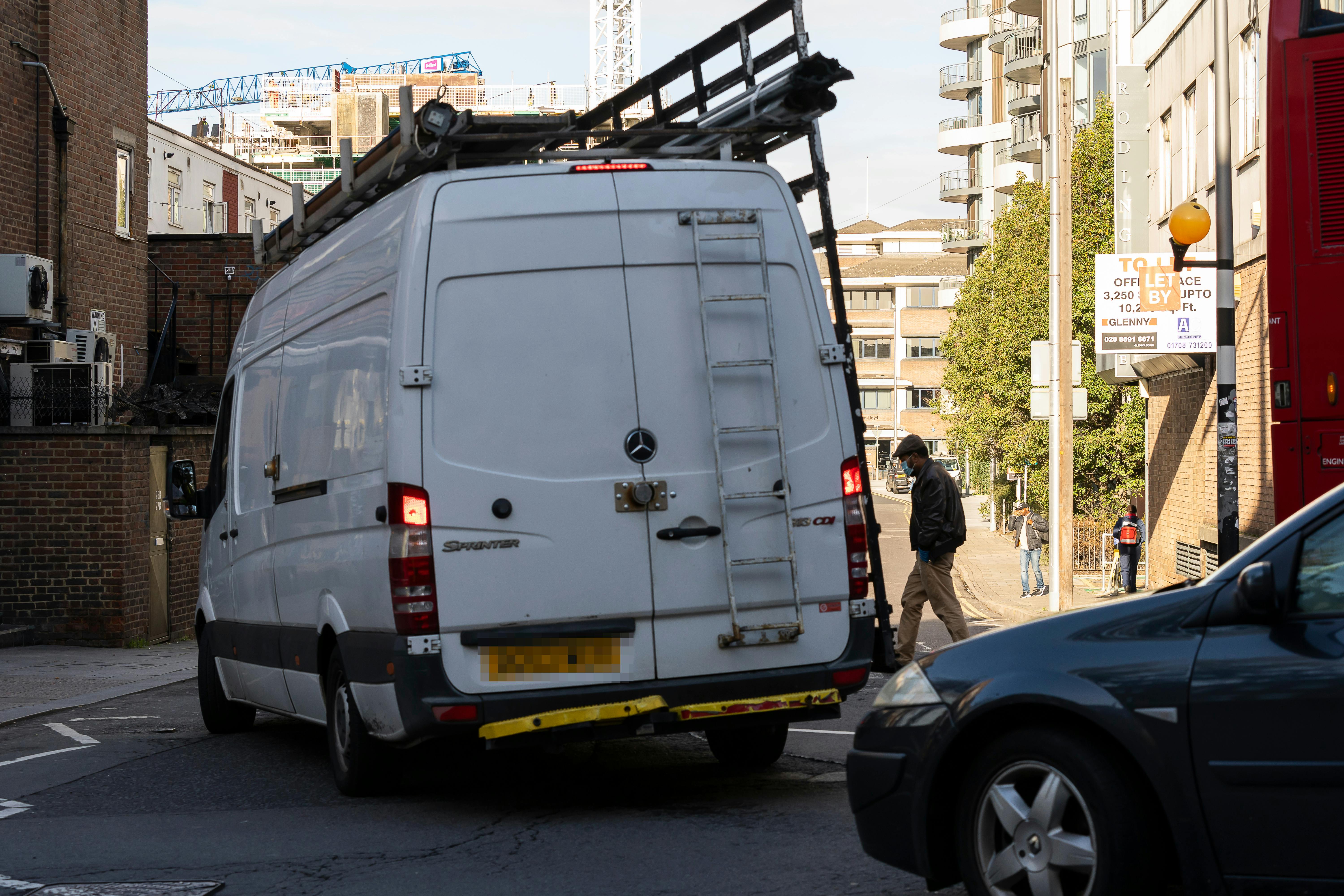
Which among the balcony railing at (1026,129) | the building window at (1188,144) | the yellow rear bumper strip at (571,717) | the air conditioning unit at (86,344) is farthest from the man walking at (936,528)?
the balcony railing at (1026,129)

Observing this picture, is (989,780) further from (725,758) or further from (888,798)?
(725,758)

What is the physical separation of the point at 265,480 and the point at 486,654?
8.80 feet

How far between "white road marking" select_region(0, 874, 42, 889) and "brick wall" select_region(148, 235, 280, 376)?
1928 centimetres

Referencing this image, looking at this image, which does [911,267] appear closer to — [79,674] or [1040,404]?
[1040,404]

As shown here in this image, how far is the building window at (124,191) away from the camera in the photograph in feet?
75.3

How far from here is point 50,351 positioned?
64.3 ft

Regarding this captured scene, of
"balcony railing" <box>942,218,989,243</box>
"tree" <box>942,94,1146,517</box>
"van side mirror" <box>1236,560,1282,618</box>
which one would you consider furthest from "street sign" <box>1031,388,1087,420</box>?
"balcony railing" <box>942,218,989,243</box>

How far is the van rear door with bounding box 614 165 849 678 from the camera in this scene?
649cm

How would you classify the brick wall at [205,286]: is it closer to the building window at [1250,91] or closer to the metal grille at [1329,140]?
the building window at [1250,91]

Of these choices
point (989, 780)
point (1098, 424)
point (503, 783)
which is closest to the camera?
point (989, 780)

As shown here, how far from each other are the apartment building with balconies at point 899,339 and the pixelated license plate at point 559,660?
9616cm

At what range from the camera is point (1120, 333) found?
19688 mm

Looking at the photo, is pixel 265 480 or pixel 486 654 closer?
pixel 486 654

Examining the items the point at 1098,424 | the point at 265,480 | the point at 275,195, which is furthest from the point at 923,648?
the point at 275,195
